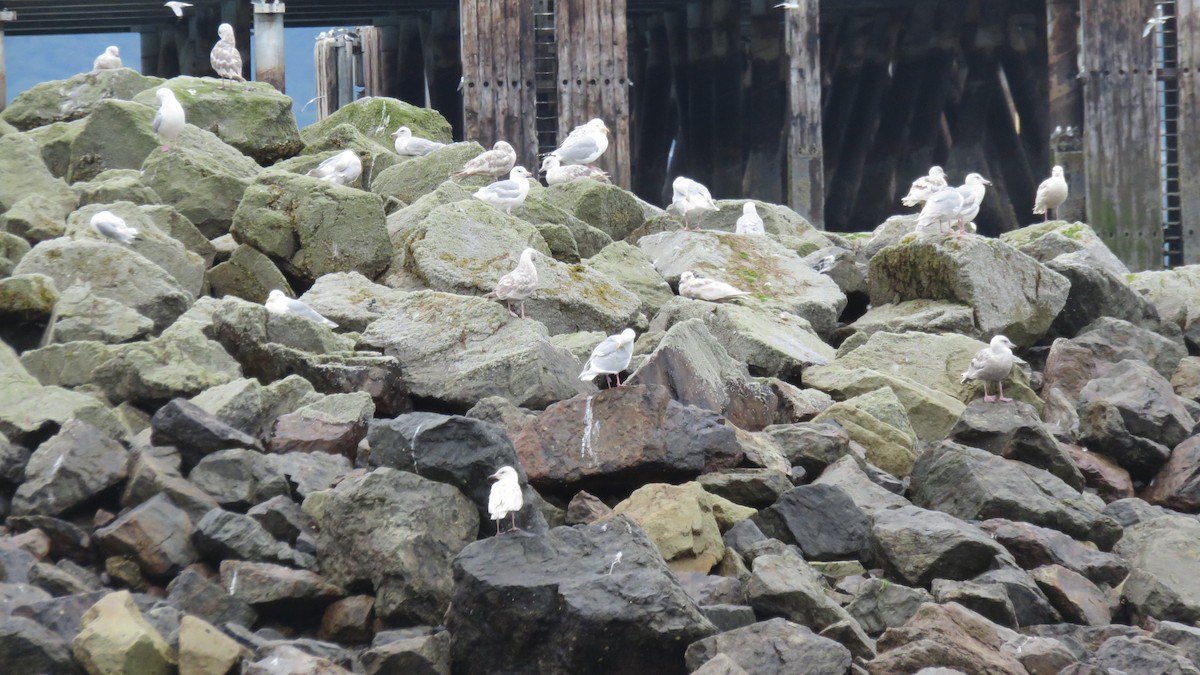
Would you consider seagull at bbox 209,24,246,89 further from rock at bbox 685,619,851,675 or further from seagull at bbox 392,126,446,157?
rock at bbox 685,619,851,675

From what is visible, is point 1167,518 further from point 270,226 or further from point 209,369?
point 270,226

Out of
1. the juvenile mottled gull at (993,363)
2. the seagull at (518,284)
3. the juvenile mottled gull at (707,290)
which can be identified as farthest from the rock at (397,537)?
the juvenile mottled gull at (707,290)

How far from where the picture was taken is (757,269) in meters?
14.9

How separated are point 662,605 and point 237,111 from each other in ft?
36.3

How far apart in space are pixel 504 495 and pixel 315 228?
5.73 m

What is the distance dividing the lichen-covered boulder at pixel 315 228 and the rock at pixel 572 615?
5.86m

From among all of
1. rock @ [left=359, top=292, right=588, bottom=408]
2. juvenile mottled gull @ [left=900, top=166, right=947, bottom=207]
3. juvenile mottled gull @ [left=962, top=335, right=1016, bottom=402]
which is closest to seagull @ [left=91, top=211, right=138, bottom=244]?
rock @ [left=359, top=292, right=588, bottom=408]

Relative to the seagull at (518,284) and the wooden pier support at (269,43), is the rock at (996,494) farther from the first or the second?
the wooden pier support at (269,43)

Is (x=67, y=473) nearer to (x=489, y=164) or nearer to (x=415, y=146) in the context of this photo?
(x=489, y=164)

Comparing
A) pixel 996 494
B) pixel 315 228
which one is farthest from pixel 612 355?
pixel 315 228

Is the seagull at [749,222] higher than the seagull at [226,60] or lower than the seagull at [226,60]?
lower

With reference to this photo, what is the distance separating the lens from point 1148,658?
7.79 m

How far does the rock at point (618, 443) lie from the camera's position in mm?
9258

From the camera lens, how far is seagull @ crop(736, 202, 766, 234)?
55.7 ft
